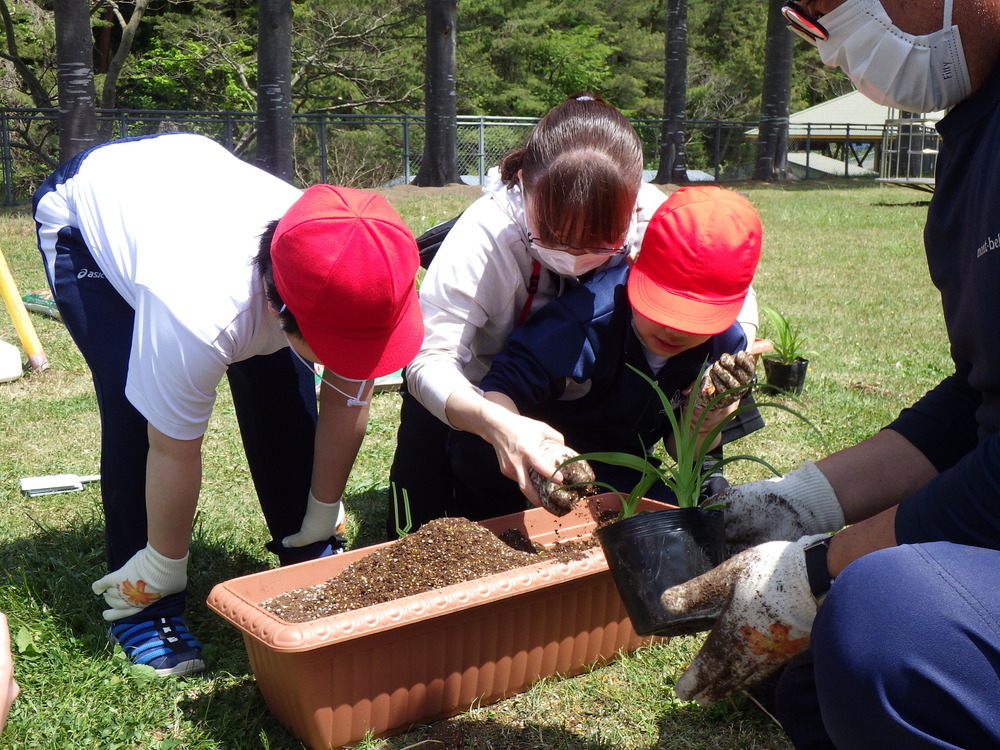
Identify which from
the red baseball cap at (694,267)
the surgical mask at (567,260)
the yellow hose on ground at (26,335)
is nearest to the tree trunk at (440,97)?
the yellow hose on ground at (26,335)

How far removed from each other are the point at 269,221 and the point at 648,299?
0.94m

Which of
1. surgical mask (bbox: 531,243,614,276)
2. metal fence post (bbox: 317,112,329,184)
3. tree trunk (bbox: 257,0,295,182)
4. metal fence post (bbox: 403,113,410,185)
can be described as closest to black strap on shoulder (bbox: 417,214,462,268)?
surgical mask (bbox: 531,243,614,276)

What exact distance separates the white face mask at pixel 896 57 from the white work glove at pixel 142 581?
74.4 inches

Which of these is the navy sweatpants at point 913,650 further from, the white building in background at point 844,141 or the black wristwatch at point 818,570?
the white building in background at point 844,141

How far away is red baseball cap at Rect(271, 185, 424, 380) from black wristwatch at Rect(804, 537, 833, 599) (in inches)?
37.1

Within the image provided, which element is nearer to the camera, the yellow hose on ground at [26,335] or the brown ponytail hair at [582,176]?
the brown ponytail hair at [582,176]

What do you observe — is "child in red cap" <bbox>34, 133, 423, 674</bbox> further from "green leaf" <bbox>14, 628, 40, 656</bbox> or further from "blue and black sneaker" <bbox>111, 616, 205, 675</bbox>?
"green leaf" <bbox>14, 628, 40, 656</bbox>

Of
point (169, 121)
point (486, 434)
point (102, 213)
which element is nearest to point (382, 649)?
point (486, 434)

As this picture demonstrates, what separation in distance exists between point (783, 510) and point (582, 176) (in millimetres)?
917

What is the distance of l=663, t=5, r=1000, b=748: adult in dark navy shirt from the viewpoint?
1.39 metres

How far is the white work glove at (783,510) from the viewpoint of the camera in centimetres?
216

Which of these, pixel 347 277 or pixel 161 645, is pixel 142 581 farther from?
pixel 347 277

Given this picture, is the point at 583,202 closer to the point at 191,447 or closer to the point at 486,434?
the point at 486,434

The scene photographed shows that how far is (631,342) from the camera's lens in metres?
2.62
